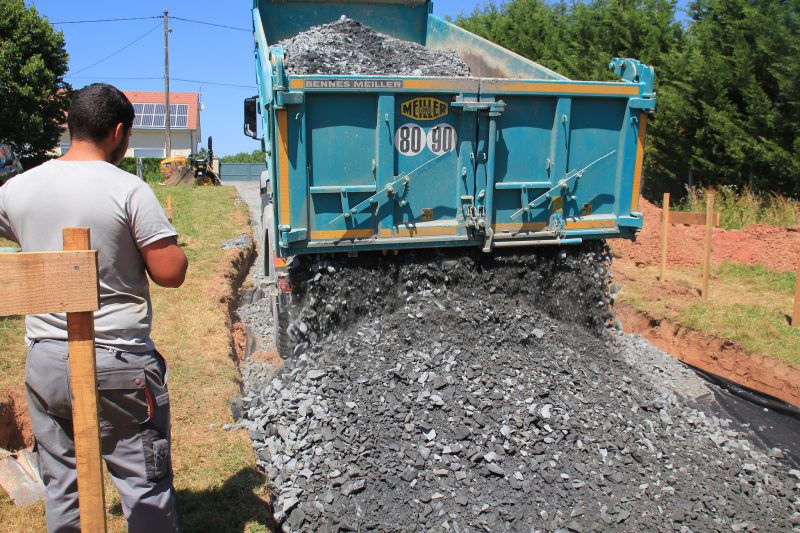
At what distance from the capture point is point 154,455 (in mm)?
2570

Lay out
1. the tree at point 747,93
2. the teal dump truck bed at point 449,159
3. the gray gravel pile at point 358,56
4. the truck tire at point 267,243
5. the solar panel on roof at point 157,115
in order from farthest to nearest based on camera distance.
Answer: the solar panel on roof at point 157,115, the tree at point 747,93, the truck tire at point 267,243, the gray gravel pile at point 358,56, the teal dump truck bed at point 449,159

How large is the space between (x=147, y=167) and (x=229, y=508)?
3125 cm

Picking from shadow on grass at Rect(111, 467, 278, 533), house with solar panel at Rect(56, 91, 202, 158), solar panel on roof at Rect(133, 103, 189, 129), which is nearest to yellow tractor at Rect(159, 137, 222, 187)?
shadow on grass at Rect(111, 467, 278, 533)

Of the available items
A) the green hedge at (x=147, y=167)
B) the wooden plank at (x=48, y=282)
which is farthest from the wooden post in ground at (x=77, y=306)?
the green hedge at (x=147, y=167)

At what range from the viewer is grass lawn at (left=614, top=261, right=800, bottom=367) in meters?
7.25

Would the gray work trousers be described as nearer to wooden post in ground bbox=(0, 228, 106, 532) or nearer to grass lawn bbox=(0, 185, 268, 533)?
wooden post in ground bbox=(0, 228, 106, 532)

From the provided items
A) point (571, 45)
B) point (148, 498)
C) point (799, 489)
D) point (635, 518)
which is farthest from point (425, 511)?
point (571, 45)

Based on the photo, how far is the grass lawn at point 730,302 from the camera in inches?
285

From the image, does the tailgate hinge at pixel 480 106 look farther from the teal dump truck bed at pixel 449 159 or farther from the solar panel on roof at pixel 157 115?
the solar panel on roof at pixel 157 115

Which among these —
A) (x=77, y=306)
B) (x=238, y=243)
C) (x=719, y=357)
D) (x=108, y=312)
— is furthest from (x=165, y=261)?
(x=238, y=243)

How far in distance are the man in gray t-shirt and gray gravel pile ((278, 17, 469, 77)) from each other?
3.24 m

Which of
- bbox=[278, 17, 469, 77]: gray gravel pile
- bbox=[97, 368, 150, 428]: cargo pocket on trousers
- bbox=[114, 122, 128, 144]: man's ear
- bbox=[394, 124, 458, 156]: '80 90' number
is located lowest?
bbox=[97, 368, 150, 428]: cargo pocket on trousers

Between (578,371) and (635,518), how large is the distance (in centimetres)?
124

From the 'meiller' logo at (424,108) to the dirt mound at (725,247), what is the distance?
307 inches
